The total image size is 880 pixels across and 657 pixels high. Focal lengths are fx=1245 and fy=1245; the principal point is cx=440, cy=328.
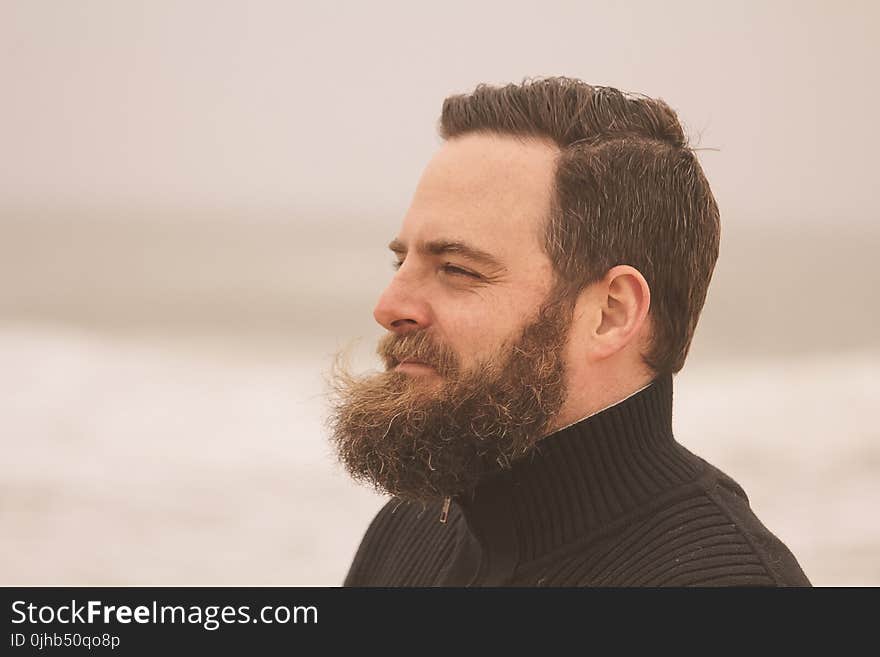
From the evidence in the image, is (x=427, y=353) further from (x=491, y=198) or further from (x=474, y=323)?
(x=491, y=198)

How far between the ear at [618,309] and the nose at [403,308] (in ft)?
0.67

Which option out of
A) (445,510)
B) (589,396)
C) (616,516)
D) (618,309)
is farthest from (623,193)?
(445,510)

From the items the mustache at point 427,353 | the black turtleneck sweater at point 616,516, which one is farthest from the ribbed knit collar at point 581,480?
the mustache at point 427,353

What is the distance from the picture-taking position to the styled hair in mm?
1475

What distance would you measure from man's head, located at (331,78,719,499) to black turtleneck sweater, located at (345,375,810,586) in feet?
0.11

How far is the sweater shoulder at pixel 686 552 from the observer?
4.39 feet

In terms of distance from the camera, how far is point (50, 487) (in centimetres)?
430

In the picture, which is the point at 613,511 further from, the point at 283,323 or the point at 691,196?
A: the point at 283,323

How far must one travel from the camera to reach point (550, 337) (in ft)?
4.79

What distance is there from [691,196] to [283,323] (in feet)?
14.0

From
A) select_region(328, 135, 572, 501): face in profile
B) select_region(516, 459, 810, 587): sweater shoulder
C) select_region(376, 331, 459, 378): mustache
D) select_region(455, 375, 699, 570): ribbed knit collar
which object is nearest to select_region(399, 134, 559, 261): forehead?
select_region(328, 135, 572, 501): face in profile

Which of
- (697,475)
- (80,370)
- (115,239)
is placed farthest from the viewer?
(115,239)

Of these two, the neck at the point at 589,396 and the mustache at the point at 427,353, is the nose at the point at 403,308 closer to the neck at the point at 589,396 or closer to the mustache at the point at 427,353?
the mustache at the point at 427,353

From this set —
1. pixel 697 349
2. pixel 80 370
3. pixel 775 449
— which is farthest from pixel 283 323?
pixel 775 449
